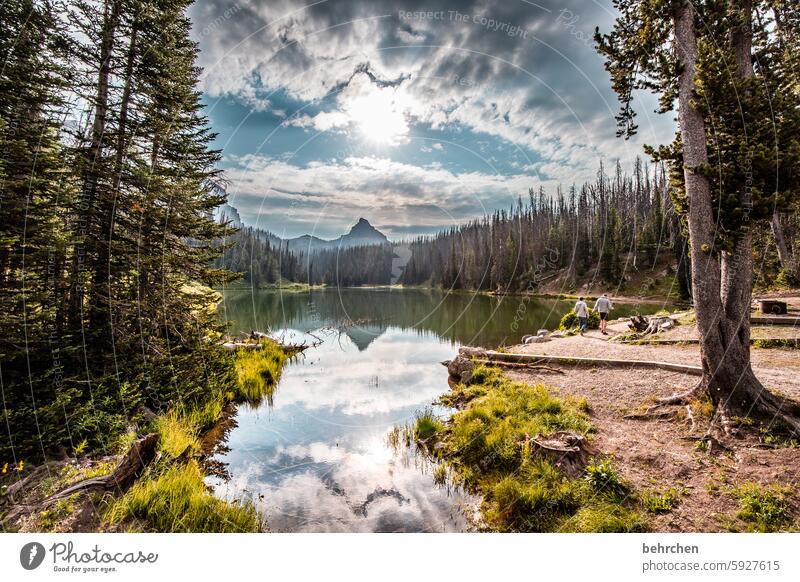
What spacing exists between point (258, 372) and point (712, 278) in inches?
528

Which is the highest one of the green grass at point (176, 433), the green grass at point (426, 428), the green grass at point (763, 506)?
the green grass at point (763, 506)

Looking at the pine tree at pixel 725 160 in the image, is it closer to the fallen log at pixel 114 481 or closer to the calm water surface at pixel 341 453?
the calm water surface at pixel 341 453

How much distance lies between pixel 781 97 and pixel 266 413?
43.9 ft

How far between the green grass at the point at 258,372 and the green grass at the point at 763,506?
11401 millimetres

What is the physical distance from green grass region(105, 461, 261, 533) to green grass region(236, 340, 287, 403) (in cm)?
619

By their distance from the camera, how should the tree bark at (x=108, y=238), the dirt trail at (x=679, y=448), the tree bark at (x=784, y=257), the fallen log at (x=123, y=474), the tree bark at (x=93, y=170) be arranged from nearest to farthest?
the dirt trail at (x=679, y=448) → the fallen log at (x=123, y=474) → the tree bark at (x=93, y=170) → the tree bark at (x=108, y=238) → the tree bark at (x=784, y=257)

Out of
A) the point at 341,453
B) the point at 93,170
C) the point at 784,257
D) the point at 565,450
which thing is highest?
the point at 784,257

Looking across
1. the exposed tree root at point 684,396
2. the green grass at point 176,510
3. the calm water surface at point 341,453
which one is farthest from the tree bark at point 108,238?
the exposed tree root at point 684,396

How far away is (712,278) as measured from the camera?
226 inches

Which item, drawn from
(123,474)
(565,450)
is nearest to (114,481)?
(123,474)

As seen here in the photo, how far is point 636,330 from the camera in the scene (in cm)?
1634

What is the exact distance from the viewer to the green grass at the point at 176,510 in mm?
4270

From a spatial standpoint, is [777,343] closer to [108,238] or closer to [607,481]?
[607,481]

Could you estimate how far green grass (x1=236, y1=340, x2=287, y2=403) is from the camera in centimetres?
1107
